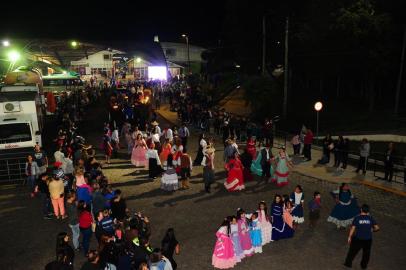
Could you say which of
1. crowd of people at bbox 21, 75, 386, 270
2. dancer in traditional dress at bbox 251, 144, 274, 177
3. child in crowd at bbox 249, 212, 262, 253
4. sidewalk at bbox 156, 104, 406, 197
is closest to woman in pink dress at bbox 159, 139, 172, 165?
crowd of people at bbox 21, 75, 386, 270

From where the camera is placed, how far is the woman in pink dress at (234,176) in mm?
15156

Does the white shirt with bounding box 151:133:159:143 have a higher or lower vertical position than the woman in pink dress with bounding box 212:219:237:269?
higher

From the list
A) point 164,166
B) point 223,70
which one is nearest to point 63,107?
point 164,166

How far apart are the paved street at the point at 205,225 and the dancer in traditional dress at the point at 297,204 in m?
0.28

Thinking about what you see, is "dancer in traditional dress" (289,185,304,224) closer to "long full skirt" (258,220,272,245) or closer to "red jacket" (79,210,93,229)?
"long full skirt" (258,220,272,245)

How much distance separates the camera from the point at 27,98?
2077 centimetres

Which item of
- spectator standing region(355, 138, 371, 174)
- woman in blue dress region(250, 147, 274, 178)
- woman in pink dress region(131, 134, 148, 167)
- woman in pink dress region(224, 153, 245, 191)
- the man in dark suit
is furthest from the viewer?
woman in pink dress region(131, 134, 148, 167)

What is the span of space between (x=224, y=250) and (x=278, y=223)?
217cm

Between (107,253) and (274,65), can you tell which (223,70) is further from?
(107,253)

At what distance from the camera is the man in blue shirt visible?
364 inches

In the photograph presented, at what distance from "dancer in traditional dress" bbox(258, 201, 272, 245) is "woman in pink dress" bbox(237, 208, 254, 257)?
63cm

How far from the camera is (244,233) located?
1012cm

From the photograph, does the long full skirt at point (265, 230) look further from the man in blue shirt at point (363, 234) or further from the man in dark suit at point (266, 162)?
the man in dark suit at point (266, 162)

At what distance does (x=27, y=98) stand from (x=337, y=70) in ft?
87.5
